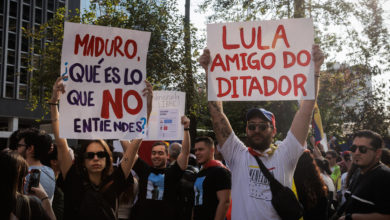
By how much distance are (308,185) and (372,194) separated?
2.19ft

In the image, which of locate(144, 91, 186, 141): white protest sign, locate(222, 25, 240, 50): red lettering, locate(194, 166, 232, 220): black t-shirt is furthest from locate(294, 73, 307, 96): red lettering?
locate(144, 91, 186, 141): white protest sign

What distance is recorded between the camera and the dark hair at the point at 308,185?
409 centimetres

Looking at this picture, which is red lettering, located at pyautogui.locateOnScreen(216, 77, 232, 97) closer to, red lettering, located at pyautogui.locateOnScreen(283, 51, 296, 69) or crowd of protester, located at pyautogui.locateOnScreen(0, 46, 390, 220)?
crowd of protester, located at pyautogui.locateOnScreen(0, 46, 390, 220)

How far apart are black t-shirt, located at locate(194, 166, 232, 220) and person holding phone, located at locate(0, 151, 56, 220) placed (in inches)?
89.7

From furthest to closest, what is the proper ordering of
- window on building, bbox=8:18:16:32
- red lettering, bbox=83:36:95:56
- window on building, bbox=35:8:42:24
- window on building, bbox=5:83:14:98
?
window on building, bbox=35:8:42:24 → window on building, bbox=5:83:14:98 → window on building, bbox=8:18:16:32 → red lettering, bbox=83:36:95:56

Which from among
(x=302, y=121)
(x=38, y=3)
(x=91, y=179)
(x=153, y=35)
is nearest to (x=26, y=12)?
(x=38, y=3)

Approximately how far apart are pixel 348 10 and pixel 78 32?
39.4ft

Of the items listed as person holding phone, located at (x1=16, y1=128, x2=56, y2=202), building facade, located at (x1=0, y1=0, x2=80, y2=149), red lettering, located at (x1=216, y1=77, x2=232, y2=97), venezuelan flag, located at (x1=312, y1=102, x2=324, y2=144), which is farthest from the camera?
building facade, located at (x1=0, y1=0, x2=80, y2=149)

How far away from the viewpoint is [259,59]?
3797 mm

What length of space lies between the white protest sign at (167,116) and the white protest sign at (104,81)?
1831 mm

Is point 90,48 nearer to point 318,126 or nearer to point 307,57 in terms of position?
point 307,57

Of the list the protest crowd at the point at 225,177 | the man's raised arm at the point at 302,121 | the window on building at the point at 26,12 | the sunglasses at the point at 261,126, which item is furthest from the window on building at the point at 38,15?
the man's raised arm at the point at 302,121

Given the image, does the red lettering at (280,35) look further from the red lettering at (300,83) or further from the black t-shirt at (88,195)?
the black t-shirt at (88,195)

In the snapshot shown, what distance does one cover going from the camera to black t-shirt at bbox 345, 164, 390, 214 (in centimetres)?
352
